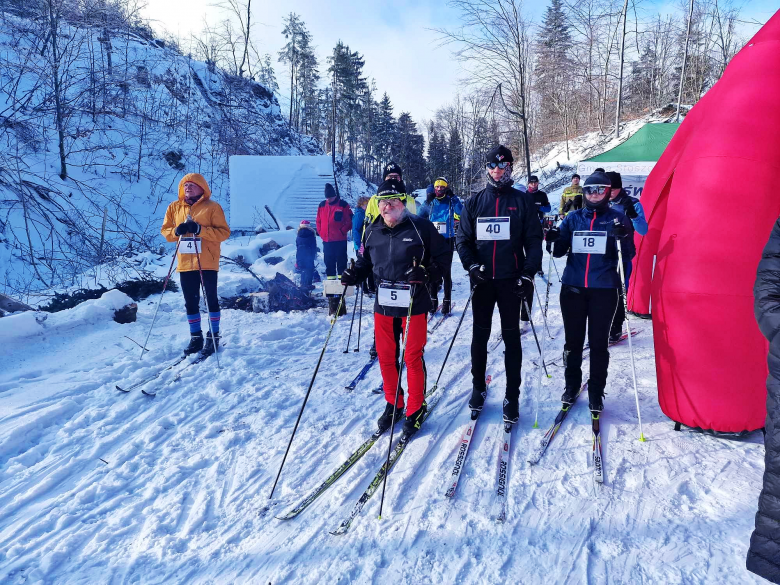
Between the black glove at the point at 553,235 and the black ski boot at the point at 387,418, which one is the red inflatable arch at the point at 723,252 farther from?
the black ski boot at the point at 387,418

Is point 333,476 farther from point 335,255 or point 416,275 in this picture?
point 335,255

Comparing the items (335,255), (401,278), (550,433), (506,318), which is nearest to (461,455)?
(550,433)

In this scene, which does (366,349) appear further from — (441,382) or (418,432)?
(418,432)

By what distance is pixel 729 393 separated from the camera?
314cm

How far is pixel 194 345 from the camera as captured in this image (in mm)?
5301

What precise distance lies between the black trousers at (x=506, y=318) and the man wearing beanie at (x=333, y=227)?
488 centimetres

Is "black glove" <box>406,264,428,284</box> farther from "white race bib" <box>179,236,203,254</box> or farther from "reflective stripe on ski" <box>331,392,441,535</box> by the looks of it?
"white race bib" <box>179,236,203,254</box>

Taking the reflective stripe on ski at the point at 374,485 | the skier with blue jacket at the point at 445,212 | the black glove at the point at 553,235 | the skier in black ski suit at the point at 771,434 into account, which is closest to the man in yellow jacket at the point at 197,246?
the reflective stripe on ski at the point at 374,485

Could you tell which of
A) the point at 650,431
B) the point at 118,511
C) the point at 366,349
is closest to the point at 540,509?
the point at 650,431

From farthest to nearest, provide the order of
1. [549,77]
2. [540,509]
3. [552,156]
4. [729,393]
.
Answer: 1. [552,156]
2. [549,77]
3. [729,393]
4. [540,509]

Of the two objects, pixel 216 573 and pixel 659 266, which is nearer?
pixel 216 573

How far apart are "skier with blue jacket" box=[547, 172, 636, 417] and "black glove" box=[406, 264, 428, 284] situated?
1202mm

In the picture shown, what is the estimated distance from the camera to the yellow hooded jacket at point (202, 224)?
510 cm

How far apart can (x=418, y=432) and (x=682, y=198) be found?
113 inches
